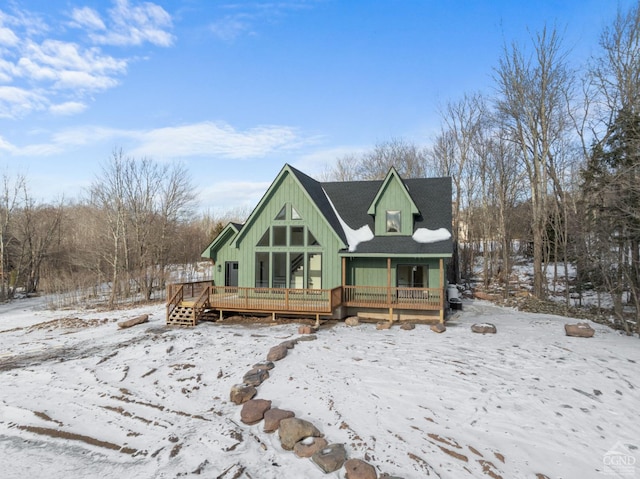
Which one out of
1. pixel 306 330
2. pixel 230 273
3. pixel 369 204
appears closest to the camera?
pixel 306 330

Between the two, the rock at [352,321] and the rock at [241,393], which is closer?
the rock at [241,393]

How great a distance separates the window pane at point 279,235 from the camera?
1520 centimetres

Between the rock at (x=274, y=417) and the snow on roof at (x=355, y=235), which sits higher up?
the snow on roof at (x=355, y=235)

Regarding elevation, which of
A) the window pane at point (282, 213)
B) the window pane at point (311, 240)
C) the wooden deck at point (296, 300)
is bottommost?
the wooden deck at point (296, 300)

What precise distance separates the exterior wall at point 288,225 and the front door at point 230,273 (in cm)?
80

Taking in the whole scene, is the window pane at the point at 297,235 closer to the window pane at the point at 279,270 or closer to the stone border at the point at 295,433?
the window pane at the point at 279,270

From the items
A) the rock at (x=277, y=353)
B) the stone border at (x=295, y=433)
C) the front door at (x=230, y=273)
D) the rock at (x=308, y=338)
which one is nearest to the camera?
the stone border at (x=295, y=433)

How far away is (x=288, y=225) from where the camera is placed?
15133 mm

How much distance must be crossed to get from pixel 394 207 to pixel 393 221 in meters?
0.63

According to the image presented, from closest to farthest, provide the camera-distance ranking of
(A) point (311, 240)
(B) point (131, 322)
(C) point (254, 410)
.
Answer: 1. (C) point (254, 410)
2. (B) point (131, 322)
3. (A) point (311, 240)

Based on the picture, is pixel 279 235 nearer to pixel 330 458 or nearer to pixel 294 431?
pixel 294 431

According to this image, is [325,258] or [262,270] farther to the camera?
[262,270]

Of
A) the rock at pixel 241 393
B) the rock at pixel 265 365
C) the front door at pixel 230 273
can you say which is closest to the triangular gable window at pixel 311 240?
the front door at pixel 230 273

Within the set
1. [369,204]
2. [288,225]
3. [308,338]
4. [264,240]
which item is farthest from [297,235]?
[308,338]
